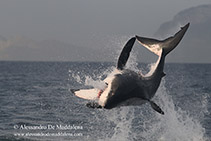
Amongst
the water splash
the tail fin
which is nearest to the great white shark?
the tail fin

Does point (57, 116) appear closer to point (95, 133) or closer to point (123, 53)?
point (95, 133)

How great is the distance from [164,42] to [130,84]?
3.25 meters

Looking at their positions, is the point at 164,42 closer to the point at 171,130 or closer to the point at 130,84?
the point at 130,84

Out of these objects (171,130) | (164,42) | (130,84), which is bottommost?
(171,130)

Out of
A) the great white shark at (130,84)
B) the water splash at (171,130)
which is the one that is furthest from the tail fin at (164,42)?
the water splash at (171,130)

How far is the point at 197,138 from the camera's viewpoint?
2089 cm

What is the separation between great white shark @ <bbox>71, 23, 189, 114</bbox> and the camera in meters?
11.9

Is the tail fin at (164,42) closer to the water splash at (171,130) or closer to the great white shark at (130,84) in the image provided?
the great white shark at (130,84)

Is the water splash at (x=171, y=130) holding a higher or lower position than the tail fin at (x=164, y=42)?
lower

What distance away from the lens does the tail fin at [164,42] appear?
14.8m

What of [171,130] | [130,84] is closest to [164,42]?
[130,84]

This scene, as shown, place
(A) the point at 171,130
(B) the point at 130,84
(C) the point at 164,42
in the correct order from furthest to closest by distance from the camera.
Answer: (A) the point at 171,130
(C) the point at 164,42
(B) the point at 130,84

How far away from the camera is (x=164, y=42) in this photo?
1505 cm

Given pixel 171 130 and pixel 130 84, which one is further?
pixel 171 130
